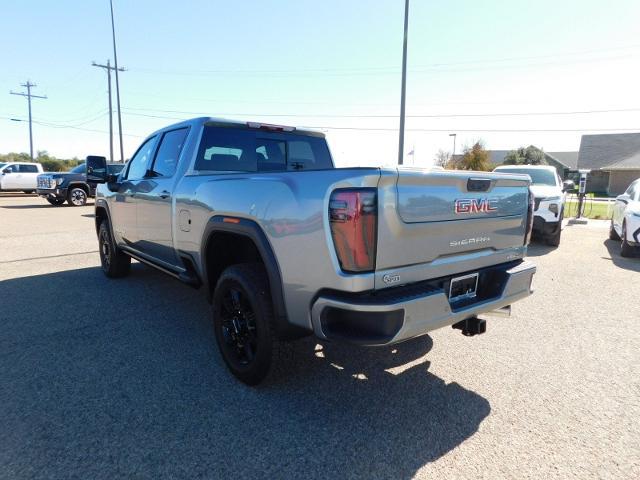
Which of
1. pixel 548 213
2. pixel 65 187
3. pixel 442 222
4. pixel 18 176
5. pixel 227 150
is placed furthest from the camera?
pixel 18 176

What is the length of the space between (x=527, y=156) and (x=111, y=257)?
50.8 metres

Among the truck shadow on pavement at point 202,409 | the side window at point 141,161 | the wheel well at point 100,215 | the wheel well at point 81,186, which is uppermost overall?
the side window at point 141,161

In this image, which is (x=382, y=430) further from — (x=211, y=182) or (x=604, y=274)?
(x=604, y=274)

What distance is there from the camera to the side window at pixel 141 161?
4.79m

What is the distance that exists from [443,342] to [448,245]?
1584 mm

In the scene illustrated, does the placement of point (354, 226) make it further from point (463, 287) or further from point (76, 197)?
point (76, 197)

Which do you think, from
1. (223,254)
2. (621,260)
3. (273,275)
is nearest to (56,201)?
(223,254)

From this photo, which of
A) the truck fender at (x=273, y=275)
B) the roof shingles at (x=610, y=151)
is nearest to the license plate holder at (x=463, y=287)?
the truck fender at (x=273, y=275)

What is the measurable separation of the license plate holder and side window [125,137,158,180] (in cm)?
367

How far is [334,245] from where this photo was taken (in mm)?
2234

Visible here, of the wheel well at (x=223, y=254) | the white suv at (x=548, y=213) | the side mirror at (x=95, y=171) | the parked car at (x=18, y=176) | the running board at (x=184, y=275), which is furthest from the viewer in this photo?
the parked car at (x=18, y=176)

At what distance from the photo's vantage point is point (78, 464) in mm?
2162

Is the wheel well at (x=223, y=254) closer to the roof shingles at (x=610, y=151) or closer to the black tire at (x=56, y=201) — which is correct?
the black tire at (x=56, y=201)

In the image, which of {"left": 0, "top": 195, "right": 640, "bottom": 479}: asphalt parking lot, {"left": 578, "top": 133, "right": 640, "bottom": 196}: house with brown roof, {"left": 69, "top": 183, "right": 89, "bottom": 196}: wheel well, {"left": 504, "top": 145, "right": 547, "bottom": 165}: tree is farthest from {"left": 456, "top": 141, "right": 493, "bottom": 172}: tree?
{"left": 0, "top": 195, "right": 640, "bottom": 479}: asphalt parking lot
